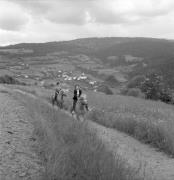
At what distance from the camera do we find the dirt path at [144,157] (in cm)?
896

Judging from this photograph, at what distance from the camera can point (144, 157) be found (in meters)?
11.2

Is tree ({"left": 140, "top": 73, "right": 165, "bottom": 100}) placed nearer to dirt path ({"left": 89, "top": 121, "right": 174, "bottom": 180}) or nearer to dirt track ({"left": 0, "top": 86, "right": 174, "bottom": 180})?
dirt path ({"left": 89, "top": 121, "right": 174, "bottom": 180})

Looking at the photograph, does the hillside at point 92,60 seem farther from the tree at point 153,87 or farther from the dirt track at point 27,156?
the dirt track at point 27,156

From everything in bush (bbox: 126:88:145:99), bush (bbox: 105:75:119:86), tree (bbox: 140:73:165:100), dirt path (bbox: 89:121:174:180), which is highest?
dirt path (bbox: 89:121:174:180)

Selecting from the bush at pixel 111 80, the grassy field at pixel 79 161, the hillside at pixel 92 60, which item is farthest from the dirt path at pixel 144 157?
the bush at pixel 111 80

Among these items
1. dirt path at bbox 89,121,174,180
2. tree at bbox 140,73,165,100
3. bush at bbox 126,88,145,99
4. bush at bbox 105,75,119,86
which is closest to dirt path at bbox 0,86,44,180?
dirt path at bbox 89,121,174,180

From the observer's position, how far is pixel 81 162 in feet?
20.5

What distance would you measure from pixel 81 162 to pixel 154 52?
14652 centimetres

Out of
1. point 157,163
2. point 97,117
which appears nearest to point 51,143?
point 157,163

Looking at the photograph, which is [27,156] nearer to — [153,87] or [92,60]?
[153,87]

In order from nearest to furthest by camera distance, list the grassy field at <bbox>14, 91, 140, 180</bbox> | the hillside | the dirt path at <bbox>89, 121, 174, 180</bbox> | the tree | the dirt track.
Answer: the grassy field at <bbox>14, 91, 140, 180</bbox>, the dirt track, the dirt path at <bbox>89, 121, 174, 180</bbox>, the tree, the hillside

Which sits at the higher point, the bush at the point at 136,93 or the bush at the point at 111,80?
the bush at the point at 136,93

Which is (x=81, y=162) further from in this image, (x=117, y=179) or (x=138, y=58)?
(x=138, y=58)

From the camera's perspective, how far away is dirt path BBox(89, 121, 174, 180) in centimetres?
896
